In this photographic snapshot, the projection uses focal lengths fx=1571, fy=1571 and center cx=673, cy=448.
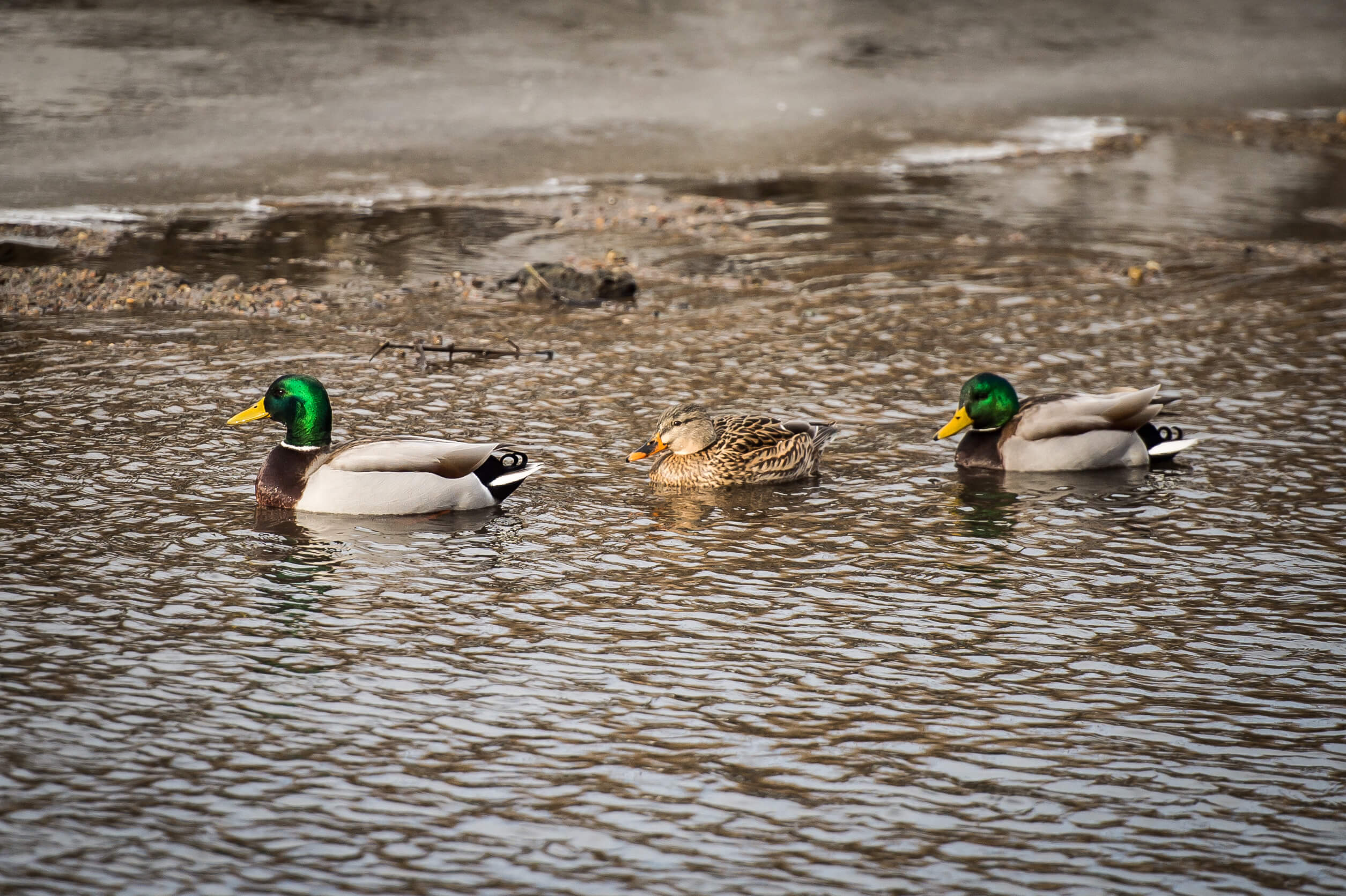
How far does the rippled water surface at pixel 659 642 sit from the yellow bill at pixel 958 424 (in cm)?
21

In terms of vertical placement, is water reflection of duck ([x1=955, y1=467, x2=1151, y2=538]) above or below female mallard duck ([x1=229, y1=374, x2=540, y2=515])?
below

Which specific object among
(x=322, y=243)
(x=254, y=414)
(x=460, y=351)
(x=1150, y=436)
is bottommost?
(x=1150, y=436)

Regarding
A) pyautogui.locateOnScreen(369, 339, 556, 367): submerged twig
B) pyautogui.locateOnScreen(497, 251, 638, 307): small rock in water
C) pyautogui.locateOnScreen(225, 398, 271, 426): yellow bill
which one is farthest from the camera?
pyautogui.locateOnScreen(497, 251, 638, 307): small rock in water

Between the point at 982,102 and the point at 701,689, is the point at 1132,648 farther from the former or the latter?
the point at 982,102

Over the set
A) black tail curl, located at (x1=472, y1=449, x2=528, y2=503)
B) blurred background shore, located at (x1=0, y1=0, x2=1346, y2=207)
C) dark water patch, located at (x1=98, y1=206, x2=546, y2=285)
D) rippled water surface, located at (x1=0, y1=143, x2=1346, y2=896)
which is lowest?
rippled water surface, located at (x1=0, y1=143, x2=1346, y2=896)

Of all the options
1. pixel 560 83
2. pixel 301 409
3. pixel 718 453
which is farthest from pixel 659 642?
pixel 560 83

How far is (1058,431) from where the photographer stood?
9188mm

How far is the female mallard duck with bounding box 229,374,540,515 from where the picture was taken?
816 cm

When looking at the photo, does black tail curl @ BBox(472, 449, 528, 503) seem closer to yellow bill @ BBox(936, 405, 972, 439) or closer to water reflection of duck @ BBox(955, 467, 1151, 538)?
water reflection of duck @ BBox(955, 467, 1151, 538)

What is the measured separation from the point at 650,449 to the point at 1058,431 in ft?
7.93

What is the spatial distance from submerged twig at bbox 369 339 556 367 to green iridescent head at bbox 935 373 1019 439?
322cm

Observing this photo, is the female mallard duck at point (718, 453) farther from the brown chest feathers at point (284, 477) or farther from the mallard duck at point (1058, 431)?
the brown chest feathers at point (284, 477)

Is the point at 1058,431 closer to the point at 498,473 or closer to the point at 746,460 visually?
the point at 746,460

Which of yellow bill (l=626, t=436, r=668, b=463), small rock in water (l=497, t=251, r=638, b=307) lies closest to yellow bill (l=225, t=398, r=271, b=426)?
yellow bill (l=626, t=436, r=668, b=463)
